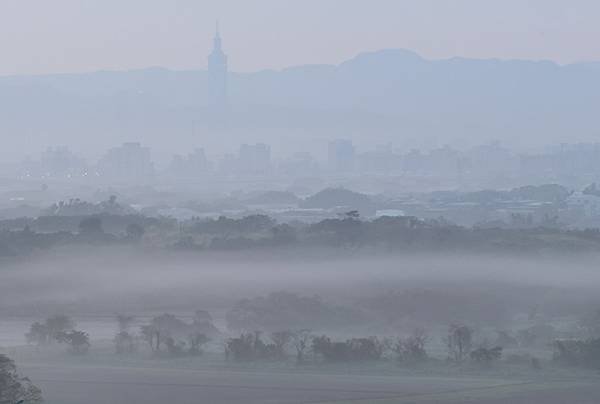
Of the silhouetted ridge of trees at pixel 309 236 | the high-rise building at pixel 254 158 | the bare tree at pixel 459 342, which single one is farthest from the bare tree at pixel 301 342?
the high-rise building at pixel 254 158

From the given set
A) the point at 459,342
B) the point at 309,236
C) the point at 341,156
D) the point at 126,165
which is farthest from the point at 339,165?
the point at 459,342

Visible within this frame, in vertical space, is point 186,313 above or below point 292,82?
below

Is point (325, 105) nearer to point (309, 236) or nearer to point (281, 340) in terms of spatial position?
point (309, 236)

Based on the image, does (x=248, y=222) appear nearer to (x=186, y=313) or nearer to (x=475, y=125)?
(x=186, y=313)

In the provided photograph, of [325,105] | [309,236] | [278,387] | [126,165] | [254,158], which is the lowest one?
[278,387]

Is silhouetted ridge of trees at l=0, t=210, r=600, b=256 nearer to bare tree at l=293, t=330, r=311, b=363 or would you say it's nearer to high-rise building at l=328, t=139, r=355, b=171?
bare tree at l=293, t=330, r=311, b=363

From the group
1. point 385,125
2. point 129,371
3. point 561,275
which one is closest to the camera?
point 129,371

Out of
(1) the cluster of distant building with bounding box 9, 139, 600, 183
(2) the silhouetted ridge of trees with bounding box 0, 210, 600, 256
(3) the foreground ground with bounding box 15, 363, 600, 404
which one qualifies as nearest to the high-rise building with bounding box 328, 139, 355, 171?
(1) the cluster of distant building with bounding box 9, 139, 600, 183

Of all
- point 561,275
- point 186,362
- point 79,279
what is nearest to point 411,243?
point 561,275

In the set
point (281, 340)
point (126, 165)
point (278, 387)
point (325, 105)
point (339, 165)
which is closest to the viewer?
point (278, 387)
